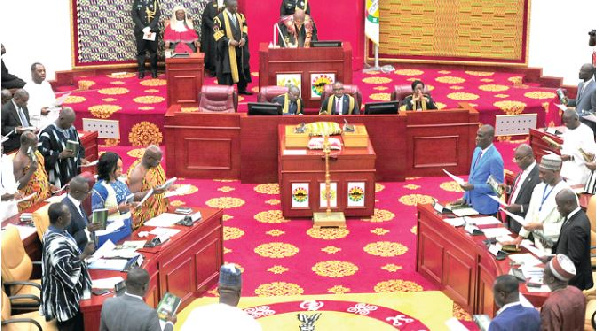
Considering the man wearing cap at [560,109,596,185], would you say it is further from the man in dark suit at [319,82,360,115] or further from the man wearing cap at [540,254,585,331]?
the man wearing cap at [540,254,585,331]

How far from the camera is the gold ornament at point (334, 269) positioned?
9.59 m

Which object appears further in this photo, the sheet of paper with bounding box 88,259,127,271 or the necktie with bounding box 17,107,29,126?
the necktie with bounding box 17,107,29,126

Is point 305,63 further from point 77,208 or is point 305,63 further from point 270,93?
point 77,208

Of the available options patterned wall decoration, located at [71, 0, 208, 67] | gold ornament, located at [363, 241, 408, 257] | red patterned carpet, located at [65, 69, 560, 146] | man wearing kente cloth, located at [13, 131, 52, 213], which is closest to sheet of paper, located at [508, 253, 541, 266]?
gold ornament, located at [363, 241, 408, 257]

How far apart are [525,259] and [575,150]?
286cm

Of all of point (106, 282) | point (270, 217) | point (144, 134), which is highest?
point (144, 134)

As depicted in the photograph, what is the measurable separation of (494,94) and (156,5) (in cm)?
596

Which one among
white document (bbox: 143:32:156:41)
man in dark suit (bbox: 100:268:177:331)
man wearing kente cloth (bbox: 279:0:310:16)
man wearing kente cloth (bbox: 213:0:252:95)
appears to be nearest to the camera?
man in dark suit (bbox: 100:268:177:331)

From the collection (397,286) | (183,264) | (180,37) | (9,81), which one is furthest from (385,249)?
(180,37)

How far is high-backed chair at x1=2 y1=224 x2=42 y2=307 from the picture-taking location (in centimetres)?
745

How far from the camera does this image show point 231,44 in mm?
14977

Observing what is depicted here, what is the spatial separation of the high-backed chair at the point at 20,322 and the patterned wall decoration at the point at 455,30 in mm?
11832

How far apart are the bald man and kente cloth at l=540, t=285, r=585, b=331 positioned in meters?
5.82

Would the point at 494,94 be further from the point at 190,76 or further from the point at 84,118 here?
the point at 84,118
